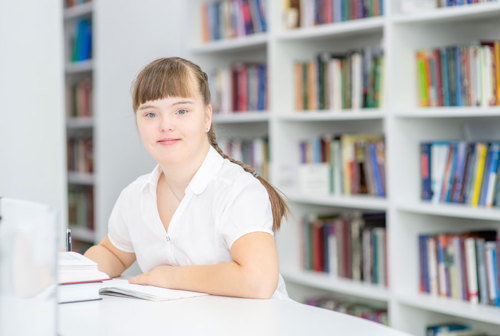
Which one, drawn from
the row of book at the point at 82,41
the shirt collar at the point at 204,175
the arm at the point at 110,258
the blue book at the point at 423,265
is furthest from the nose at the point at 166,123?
the row of book at the point at 82,41

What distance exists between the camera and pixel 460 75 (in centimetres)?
277

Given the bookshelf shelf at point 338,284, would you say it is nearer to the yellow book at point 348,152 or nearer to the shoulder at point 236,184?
the yellow book at point 348,152

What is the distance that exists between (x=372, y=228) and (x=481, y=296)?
0.56m

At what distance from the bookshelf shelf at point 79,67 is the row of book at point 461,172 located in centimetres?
224

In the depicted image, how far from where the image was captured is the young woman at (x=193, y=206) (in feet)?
5.05

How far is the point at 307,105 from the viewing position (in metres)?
3.38

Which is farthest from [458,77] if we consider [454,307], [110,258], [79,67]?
[79,67]

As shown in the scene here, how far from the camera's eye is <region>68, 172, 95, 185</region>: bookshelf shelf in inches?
175

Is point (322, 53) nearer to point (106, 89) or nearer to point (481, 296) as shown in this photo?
point (106, 89)

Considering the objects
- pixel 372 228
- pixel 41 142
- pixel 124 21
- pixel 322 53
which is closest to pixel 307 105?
pixel 322 53

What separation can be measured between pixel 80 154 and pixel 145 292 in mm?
3314

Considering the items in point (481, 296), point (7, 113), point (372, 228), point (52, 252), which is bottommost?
point (481, 296)

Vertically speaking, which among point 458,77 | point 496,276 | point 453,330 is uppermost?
point 458,77

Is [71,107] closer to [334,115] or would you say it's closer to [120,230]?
[334,115]
